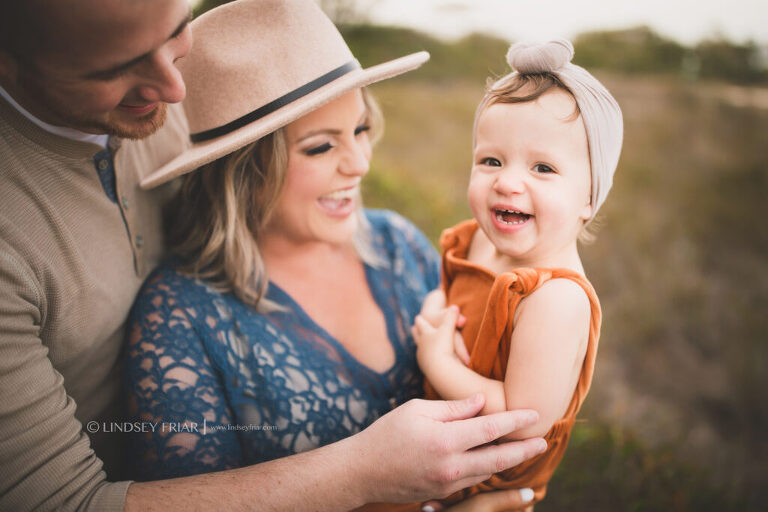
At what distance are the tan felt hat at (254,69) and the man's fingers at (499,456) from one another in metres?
1.17

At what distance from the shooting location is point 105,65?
107 cm

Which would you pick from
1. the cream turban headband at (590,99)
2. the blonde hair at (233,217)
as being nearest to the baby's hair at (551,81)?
the cream turban headband at (590,99)

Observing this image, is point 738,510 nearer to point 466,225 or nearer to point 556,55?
point 466,225

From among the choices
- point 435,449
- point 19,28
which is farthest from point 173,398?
point 19,28

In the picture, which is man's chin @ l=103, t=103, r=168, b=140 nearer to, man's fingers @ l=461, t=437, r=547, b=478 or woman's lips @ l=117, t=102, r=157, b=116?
woman's lips @ l=117, t=102, r=157, b=116

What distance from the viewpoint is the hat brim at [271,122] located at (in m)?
1.43

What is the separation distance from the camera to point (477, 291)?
1.52m

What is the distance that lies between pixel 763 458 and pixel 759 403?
61 centimetres

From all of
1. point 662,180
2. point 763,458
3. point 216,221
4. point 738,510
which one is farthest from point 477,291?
point 662,180

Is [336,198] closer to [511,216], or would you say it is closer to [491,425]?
[511,216]

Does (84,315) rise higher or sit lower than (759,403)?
higher

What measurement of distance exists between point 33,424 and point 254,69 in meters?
1.18

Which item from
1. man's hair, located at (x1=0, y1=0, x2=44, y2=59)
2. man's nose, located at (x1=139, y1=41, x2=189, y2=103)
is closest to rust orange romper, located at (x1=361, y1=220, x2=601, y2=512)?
man's nose, located at (x1=139, y1=41, x2=189, y2=103)

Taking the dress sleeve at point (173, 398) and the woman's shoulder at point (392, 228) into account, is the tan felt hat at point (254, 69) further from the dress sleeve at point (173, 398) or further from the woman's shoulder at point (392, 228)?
the woman's shoulder at point (392, 228)
